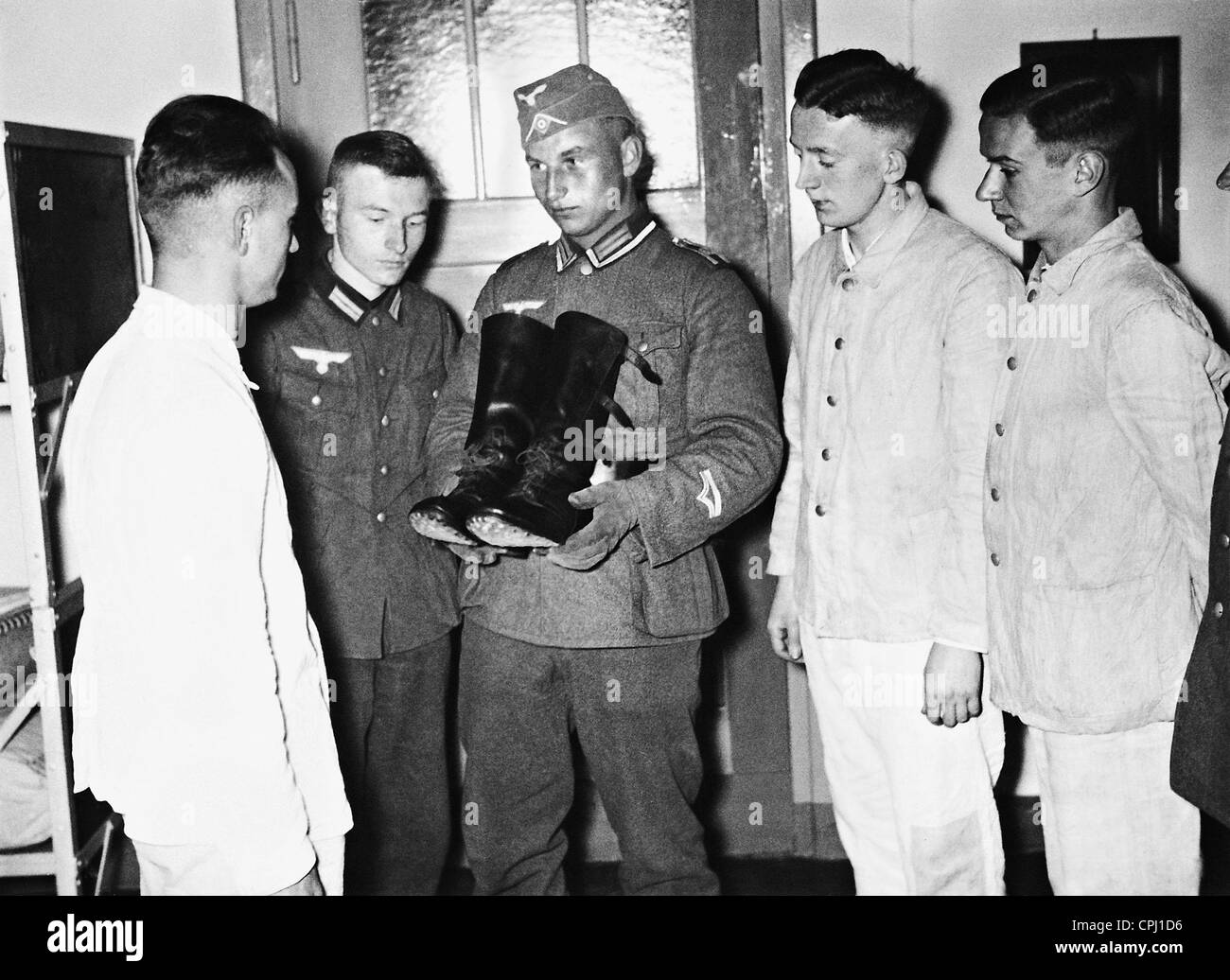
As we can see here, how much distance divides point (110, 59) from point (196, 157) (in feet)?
3.55

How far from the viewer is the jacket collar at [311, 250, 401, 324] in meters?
2.04

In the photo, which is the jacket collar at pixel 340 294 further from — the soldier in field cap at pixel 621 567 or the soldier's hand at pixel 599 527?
the soldier's hand at pixel 599 527

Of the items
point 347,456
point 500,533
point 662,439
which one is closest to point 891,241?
point 662,439

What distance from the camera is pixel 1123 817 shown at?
166 cm

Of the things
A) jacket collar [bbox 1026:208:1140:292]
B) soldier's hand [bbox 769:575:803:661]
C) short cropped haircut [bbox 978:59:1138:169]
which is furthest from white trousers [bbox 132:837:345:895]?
short cropped haircut [bbox 978:59:1138:169]

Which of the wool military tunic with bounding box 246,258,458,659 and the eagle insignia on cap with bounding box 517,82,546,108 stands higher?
the eagle insignia on cap with bounding box 517,82,546,108

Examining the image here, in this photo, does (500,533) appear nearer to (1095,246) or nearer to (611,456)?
(611,456)

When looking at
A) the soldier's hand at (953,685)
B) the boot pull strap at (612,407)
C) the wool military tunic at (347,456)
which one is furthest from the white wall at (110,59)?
the soldier's hand at (953,685)

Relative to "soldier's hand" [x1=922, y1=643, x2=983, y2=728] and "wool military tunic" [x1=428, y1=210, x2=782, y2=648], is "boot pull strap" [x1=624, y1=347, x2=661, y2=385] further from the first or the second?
"soldier's hand" [x1=922, y1=643, x2=983, y2=728]

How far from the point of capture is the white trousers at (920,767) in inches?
70.9

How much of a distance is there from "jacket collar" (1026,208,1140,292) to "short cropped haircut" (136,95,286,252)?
1064 mm
